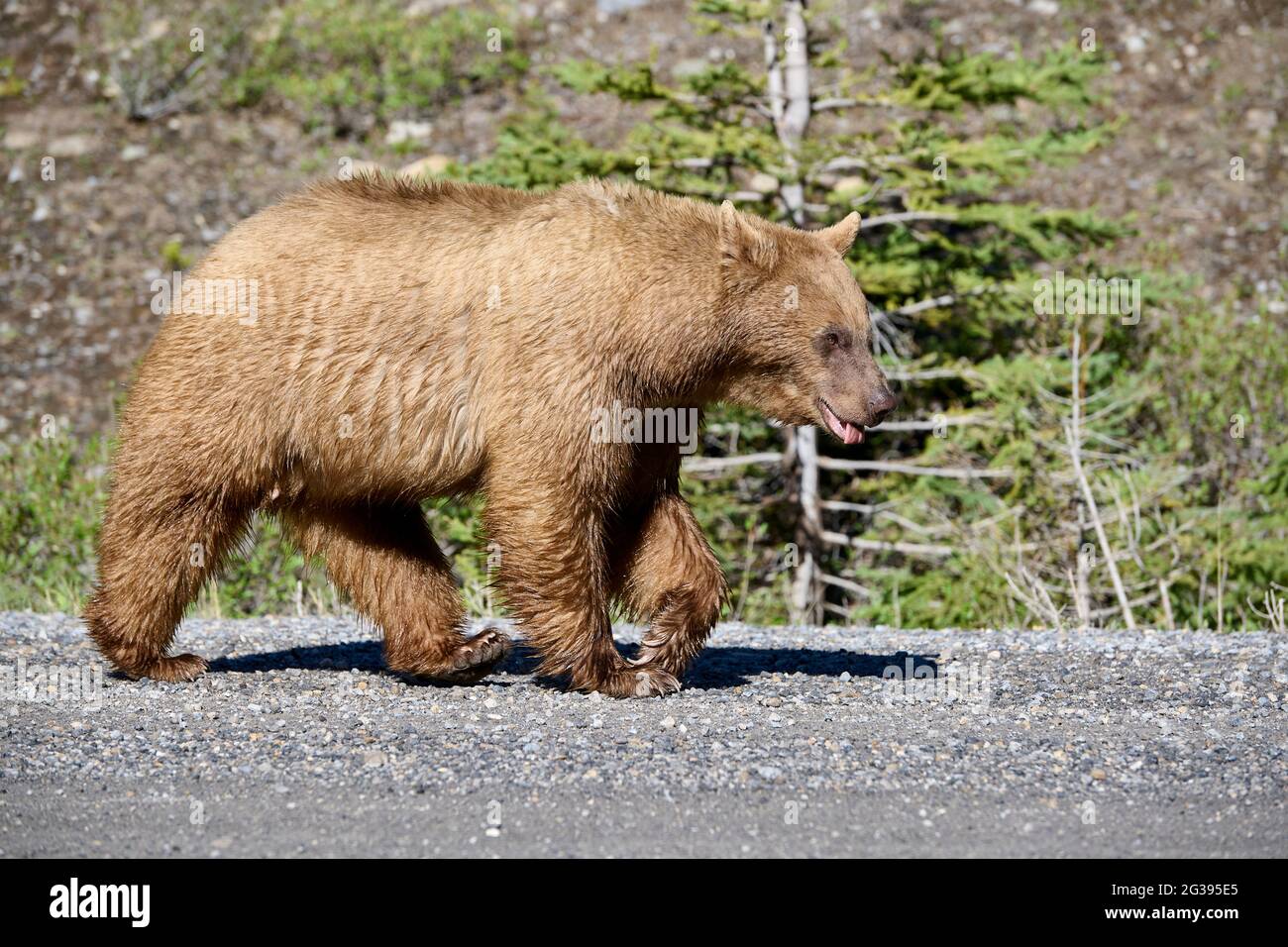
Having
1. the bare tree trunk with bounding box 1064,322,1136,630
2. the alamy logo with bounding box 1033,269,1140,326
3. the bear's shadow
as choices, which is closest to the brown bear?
the bear's shadow

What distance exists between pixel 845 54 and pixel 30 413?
10.9 metres

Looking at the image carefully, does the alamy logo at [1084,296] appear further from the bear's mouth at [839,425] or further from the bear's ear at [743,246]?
the bear's ear at [743,246]

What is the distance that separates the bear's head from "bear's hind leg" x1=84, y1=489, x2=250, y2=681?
2317 mm

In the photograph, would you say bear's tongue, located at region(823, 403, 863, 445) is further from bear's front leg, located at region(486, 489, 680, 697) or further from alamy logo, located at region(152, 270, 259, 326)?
alamy logo, located at region(152, 270, 259, 326)

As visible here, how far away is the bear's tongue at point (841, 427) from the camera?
6055 mm

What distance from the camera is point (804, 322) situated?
6.03 metres

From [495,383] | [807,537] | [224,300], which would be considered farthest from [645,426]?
[807,537]

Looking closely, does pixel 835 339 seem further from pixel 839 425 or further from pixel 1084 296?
pixel 1084 296

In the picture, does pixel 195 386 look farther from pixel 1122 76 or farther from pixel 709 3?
pixel 1122 76

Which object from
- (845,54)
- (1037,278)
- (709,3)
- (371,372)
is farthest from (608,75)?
(845,54)

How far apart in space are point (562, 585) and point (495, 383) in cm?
85

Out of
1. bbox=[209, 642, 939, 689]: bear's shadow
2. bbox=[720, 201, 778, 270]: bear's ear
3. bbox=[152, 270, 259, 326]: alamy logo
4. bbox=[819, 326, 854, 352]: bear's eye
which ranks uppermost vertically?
bbox=[720, 201, 778, 270]: bear's ear

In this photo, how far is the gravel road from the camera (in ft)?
14.1

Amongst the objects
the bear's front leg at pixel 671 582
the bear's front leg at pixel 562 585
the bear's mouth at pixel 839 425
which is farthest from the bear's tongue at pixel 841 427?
the bear's front leg at pixel 562 585
